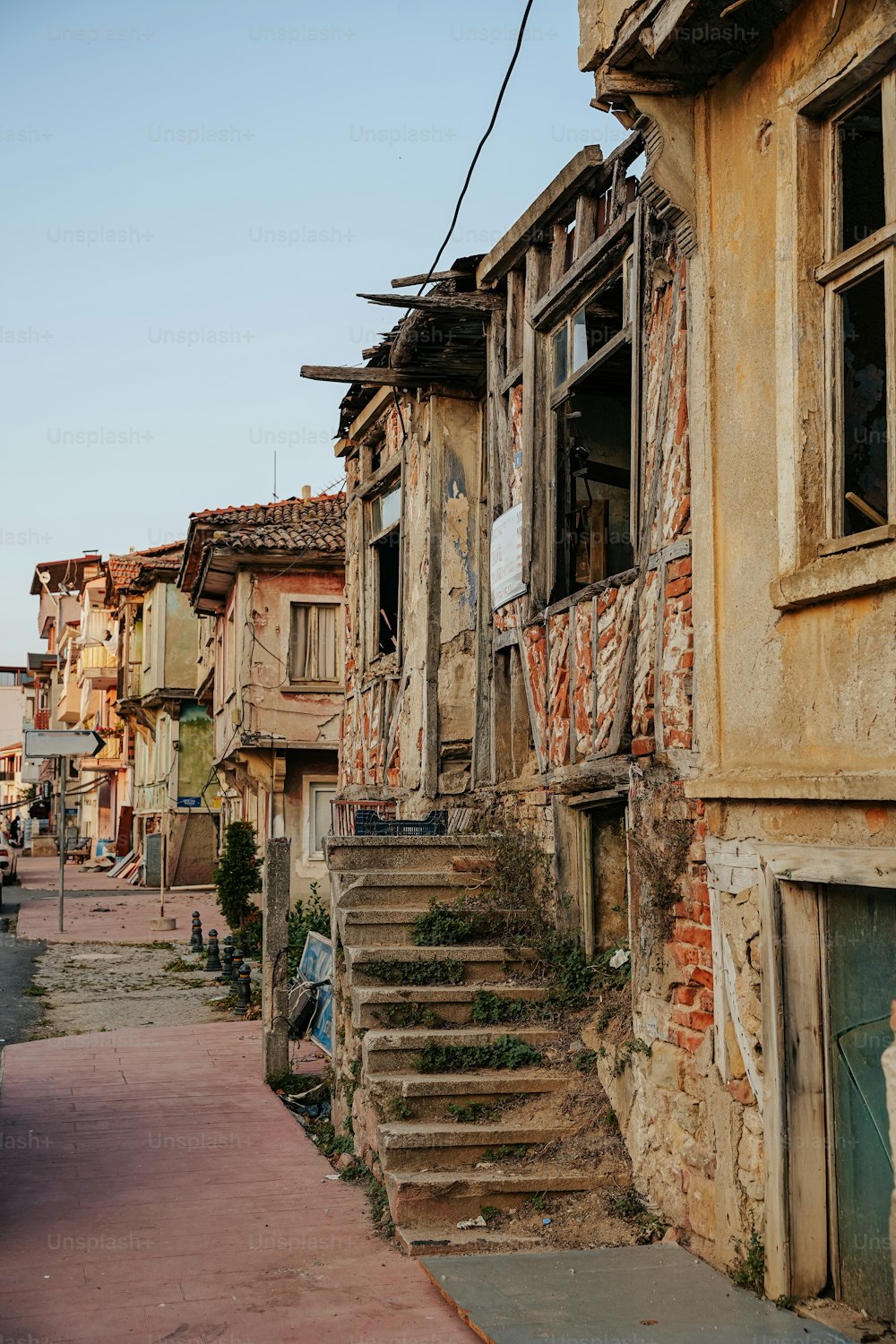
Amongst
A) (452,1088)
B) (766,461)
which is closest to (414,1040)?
(452,1088)

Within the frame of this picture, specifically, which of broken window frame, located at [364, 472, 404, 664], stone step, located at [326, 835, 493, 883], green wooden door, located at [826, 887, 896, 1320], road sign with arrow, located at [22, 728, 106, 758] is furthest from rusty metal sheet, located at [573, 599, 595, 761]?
road sign with arrow, located at [22, 728, 106, 758]

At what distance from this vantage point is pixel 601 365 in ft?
28.9

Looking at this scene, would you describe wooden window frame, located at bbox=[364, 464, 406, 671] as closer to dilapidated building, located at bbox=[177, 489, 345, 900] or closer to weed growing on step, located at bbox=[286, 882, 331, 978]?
weed growing on step, located at bbox=[286, 882, 331, 978]

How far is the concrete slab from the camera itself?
504cm

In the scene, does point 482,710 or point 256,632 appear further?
point 256,632

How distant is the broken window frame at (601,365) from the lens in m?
7.64

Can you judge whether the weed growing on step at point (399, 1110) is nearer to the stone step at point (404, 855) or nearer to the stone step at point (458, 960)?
the stone step at point (458, 960)

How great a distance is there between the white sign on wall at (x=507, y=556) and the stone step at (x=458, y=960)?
2709 millimetres

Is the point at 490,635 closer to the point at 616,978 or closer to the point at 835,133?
the point at 616,978

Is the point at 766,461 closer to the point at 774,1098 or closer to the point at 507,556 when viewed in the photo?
the point at 774,1098

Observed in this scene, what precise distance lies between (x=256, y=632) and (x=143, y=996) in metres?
8.25

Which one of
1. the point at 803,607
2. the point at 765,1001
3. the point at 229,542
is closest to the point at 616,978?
the point at 765,1001

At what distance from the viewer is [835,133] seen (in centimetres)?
558

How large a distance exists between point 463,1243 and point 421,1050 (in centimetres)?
138
